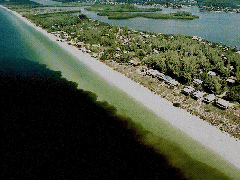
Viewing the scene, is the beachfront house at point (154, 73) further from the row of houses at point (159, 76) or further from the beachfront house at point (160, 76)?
the beachfront house at point (160, 76)

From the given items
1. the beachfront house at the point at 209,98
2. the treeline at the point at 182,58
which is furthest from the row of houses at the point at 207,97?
the treeline at the point at 182,58

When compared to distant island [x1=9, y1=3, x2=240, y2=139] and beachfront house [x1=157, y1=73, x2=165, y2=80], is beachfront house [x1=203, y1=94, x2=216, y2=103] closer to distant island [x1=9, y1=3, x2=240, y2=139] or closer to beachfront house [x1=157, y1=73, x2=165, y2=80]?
distant island [x1=9, y1=3, x2=240, y2=139]

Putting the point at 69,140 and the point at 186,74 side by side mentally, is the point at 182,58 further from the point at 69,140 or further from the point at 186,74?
the point at 69,140

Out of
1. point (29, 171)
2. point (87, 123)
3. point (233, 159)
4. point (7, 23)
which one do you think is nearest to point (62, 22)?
point (7, 23)

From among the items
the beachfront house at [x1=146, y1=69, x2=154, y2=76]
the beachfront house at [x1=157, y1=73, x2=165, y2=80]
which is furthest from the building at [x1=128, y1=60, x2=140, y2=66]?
the beachfront house at [x1=157, y1=73, x2=165, y2=80]

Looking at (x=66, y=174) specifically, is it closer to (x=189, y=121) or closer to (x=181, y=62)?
(x=189, y=121)
